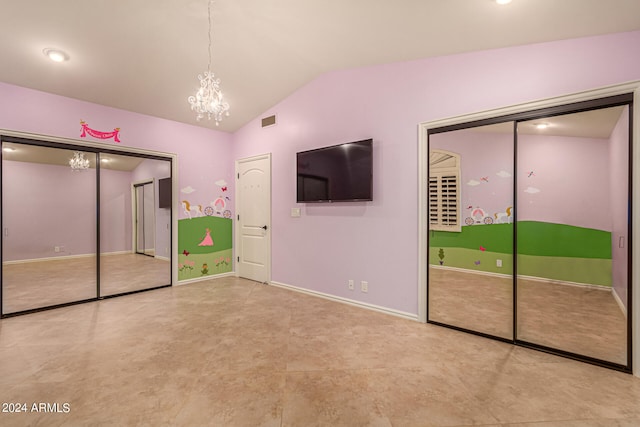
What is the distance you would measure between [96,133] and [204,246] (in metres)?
2.32

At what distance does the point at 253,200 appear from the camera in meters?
5.06

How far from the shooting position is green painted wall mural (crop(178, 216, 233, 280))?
15.9ft

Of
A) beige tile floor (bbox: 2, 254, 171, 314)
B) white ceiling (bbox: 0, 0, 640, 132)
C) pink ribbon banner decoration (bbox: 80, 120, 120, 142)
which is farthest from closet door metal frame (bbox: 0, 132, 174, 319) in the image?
white ceiling (bbox: 0, 0, 640, 132)

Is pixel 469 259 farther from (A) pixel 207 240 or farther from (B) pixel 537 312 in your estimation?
(A) pixel 207 240

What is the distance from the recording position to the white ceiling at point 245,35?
7.52ft

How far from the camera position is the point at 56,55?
3.00 meters

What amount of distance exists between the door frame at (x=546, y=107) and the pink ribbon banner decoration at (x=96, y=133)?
4.25 meters

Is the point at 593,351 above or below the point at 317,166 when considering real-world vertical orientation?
below

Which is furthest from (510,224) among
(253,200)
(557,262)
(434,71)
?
(253,200)

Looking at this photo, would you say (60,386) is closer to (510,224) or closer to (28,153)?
(28,153)

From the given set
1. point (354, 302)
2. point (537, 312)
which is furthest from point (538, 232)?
point (354, 302)

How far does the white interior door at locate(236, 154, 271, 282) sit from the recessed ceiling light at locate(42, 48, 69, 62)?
2624 millimetres

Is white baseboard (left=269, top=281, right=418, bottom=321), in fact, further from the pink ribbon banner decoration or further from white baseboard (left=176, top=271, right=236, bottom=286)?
the pink ribbon banner decoration

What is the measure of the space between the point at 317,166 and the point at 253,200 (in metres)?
1.66
